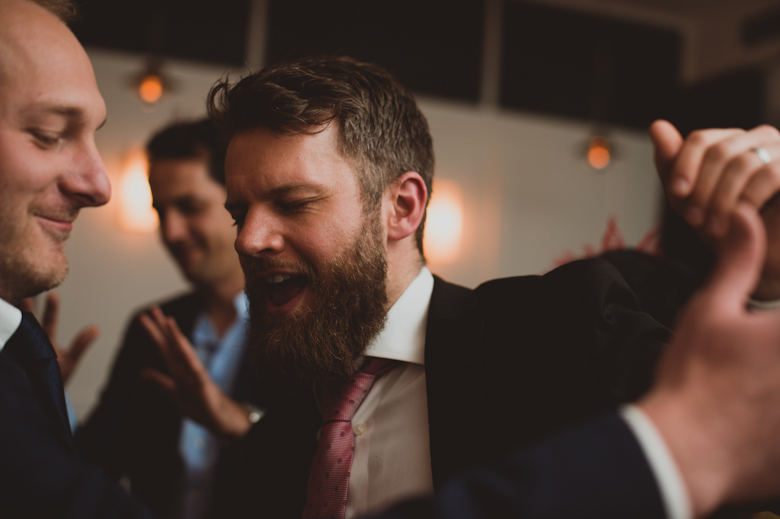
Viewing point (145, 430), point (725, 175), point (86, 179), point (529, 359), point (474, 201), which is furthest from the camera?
point (474, 201)

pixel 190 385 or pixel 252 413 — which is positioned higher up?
pixel 190 385

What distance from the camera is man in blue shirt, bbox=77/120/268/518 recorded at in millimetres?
1995

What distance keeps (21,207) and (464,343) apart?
83 cm

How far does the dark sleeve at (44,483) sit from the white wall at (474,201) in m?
3.44

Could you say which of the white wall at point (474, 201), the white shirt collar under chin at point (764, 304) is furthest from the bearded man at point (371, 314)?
the white wall at point (474, 201)

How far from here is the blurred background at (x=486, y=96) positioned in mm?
4012

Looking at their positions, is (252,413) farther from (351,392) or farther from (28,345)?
(28,345)

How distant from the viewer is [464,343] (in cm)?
109

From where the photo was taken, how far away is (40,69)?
103cm

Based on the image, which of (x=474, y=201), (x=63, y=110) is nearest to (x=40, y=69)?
(x=63, y=110)

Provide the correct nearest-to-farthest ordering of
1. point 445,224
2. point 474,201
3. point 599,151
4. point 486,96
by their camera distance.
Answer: point 599,151 < point 445,224 < point 474,201 < point 486,96

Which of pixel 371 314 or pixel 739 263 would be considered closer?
pixel 739 263

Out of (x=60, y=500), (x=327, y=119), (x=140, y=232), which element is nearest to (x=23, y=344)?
(x=60, y=500)

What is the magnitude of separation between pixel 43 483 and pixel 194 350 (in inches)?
62.9
